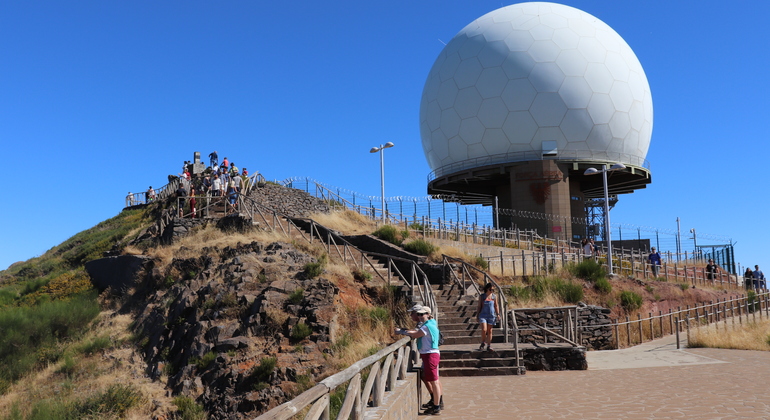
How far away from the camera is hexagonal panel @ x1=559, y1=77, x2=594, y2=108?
3286 cm

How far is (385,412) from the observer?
6.07m

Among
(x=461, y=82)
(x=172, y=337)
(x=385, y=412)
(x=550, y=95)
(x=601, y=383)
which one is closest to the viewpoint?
(x=385, y=412)

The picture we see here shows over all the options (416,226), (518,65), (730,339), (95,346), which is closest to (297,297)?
(95,346)

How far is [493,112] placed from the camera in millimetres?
33500

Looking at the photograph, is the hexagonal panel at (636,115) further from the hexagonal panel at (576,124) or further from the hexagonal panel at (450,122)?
the hexagonal panel at (450,122)

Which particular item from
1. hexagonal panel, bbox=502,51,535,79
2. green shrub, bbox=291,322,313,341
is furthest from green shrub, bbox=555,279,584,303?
hexagonal panel, bbox=502,51,535,79

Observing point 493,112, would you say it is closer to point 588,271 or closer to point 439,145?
point 439,145

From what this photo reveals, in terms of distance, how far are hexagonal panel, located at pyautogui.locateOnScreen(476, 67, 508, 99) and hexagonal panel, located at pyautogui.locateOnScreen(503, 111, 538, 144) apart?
1.51 meters

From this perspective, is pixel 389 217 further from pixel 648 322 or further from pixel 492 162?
pixel 648 322

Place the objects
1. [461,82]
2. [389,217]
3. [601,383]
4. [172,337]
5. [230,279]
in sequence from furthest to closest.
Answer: [461,82] → [389,217] → [230,279] → [172,337] → [601,383]

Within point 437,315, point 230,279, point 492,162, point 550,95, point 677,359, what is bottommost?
point 677,359

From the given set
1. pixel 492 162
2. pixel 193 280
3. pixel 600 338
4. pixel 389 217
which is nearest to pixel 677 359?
pixel 600 338

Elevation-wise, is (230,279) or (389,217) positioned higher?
(389,217)

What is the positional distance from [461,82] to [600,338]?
818 inches
